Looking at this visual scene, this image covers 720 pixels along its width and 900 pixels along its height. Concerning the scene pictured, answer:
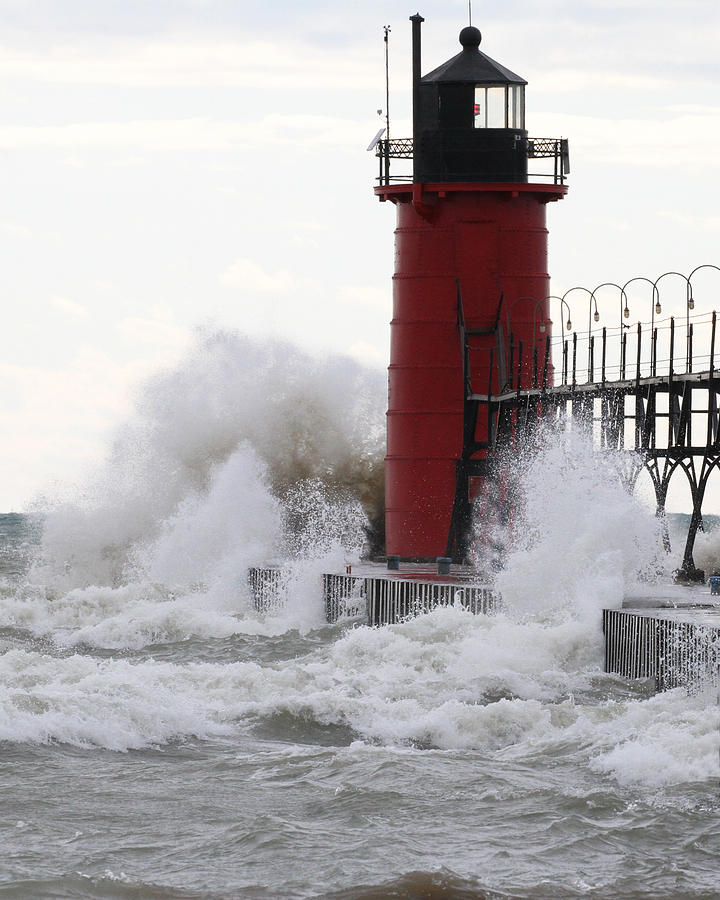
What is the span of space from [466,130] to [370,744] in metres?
15.0

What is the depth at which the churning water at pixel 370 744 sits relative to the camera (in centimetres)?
1038

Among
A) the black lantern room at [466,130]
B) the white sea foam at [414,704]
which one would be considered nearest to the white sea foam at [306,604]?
the white sea foam at [414,704]

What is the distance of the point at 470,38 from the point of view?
2798 centimetres

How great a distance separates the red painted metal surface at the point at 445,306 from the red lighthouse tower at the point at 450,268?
2 cm

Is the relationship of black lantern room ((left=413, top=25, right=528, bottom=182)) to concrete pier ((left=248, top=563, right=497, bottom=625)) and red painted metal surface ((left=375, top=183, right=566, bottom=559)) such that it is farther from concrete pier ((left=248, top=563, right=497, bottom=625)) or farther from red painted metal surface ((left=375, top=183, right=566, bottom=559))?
concrete pier ((left=248, top=563, right=497, bottom=625))

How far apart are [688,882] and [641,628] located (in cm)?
695

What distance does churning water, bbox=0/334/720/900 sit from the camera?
34.0 feet

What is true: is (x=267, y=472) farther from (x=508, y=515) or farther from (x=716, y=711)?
(x=716, y=711)

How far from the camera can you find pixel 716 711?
44.1 ft

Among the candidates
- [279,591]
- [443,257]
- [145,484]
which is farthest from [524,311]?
[145,484]

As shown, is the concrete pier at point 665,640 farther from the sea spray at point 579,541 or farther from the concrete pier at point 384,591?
the concrete pier at point 384,591

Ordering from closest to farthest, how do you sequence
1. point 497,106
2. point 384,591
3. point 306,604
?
point 384,591
point 306,604
point 497,106

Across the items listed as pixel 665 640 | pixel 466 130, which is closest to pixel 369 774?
pixel 665 640

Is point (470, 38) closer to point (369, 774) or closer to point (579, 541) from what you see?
point (579, 541)
